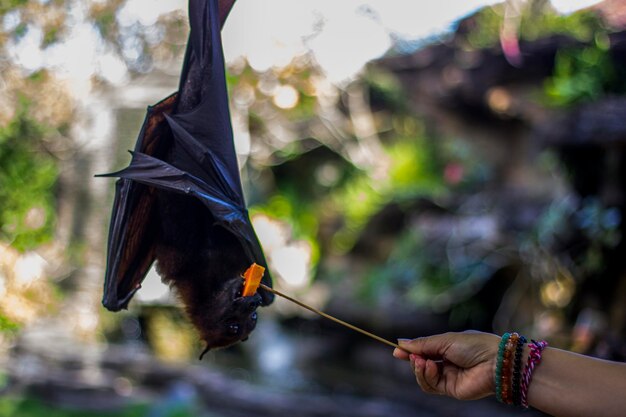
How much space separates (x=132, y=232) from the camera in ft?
6.45

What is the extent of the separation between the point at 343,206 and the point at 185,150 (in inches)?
343

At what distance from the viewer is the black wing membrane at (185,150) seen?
1.89 meters

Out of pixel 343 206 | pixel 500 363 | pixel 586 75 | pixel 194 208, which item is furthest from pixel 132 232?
pixel 343 206

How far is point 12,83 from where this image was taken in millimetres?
2945

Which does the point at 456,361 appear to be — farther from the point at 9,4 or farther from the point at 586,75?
the point at 586,75

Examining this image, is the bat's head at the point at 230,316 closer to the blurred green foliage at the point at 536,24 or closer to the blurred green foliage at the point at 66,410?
the blurred green foliage at the point at 66,410

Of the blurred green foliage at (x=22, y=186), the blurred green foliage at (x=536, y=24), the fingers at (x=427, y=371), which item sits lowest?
the fingers at (x=427, y=371)

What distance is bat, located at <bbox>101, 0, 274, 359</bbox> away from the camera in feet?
5.53

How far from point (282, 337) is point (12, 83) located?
22.9 feet

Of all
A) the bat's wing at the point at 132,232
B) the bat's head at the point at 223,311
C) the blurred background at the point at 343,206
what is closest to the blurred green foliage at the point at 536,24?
the blurred background at the point at 343,206

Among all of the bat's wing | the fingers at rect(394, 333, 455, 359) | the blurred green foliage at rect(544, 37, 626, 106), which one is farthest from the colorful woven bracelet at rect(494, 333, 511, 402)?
the blurred green foliage at rect(544, 37, 626, 106)

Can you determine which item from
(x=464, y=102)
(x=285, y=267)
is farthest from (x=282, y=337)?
(x=464, y=102)

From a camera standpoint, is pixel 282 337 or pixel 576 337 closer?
pixel 576 337

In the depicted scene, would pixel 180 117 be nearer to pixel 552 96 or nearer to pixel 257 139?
pixel 552 96
